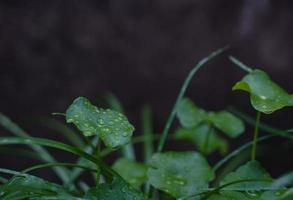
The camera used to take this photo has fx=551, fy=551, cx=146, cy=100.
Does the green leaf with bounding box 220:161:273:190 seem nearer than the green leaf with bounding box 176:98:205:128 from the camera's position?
Yes

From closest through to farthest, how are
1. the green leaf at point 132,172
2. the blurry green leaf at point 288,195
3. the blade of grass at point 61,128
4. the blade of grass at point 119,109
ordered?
1. the blurry green leaf at point 288,195
2. the green leaf at point 132,172
3. the blade of grass at point 119,109
4. the blade of grass at point 61,128

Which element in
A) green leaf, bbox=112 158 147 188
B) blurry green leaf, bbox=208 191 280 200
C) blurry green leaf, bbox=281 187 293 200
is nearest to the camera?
blurry green leaf, bbox=281 187 293 200

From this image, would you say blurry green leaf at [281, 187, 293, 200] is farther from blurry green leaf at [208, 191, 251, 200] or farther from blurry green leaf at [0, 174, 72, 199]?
blurry green leaf at [0, 174, 72, 199]

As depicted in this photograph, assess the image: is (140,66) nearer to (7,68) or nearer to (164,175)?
(7,68)

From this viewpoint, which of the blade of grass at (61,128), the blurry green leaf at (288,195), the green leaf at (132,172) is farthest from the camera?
the blade of grass at (61,128)

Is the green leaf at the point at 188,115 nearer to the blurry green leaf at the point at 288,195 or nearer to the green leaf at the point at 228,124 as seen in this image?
the green leaf at the point at 228,124

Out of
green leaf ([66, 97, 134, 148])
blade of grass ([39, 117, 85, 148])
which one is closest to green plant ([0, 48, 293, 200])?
green leaf ([66, 97, 134, 148])

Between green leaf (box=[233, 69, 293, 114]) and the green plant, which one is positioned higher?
green leaf (box=[233, 69, 293, 114])

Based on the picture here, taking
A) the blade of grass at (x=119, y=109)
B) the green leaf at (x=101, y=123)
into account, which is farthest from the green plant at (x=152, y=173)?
the blade of grass at (x=119, y=109)
